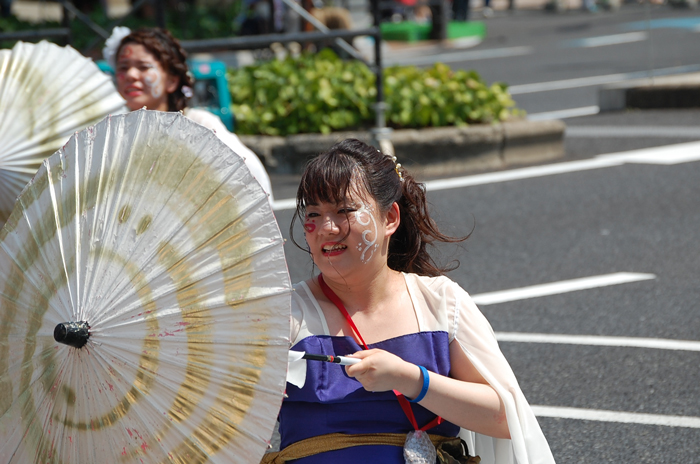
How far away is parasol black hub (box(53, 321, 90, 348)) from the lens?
187 cm

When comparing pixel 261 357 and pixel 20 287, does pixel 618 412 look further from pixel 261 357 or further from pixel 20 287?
pixel 20 287

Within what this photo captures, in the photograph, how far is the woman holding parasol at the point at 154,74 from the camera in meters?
3.94

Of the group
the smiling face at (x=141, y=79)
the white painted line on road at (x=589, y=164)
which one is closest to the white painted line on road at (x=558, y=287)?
the smiling face at (x=141, y=79)

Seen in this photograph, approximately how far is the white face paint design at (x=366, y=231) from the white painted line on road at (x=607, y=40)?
17945 mm

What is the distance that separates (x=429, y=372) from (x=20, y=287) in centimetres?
94

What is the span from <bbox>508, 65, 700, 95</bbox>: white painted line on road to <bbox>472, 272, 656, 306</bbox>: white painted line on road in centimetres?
868

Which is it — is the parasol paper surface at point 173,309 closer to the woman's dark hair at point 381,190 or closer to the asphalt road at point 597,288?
the woman's dark hair at point 381,190

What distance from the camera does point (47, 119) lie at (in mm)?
3352

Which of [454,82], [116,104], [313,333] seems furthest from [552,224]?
[313,333]

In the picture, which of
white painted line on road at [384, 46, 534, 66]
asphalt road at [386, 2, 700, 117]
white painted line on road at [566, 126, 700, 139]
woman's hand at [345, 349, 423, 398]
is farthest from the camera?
white painted line on road at [384, 46, 534, 66]

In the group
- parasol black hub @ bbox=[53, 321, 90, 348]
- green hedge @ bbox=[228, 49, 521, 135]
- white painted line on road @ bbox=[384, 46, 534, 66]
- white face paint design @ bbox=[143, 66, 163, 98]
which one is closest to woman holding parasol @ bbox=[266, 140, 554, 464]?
parasol black hub @ bbox=[53, 321, 90, 348]

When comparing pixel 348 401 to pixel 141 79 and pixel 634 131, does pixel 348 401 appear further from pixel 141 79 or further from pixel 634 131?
pixel 634 131

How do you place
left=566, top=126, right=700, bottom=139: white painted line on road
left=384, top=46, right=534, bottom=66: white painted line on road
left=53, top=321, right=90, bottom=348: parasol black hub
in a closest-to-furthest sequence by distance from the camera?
left=53, top=321, right=90, bottom=348: parasol black hub
left=566, top=126, right=700, bottom=139: white painted line on road
left=384, top=46, right=534, bottom=66: white painted line on road

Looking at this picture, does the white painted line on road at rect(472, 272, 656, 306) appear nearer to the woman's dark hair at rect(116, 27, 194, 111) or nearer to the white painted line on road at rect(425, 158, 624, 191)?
the woman's dark hair at rect(116, 27, 194, 111)
